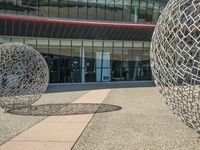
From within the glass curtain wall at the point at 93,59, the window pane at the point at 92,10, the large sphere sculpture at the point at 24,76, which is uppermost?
Result: the window pane at the point at 92,10

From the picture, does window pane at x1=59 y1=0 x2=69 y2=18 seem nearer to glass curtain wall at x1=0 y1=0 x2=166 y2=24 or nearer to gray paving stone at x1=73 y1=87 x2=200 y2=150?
glass curtain wall at x1=0 y1=0 x2=166 y2=24

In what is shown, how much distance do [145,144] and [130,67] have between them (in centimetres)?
2921

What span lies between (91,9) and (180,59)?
28957 millimetres

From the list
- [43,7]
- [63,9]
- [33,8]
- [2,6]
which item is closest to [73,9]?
[63,9]

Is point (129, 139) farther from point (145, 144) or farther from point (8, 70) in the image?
point (8, 70)

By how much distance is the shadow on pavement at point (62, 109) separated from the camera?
13.7m

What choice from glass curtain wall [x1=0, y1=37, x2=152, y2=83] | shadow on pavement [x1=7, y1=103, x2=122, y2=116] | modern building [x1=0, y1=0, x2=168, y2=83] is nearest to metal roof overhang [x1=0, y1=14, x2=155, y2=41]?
modern building [x1=0, y1=0, x2=168, y2=83]

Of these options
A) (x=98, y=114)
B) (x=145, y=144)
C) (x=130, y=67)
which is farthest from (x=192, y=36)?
(x=130, y=67)

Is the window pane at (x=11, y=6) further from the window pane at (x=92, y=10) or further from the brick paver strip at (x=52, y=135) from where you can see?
the brick paver strip at (x=52, y=135)

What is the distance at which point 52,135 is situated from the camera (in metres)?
9.82

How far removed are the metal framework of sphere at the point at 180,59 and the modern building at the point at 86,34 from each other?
2218cm

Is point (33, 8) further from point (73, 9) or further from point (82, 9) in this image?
point (82, 9)

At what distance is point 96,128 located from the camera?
1070cm


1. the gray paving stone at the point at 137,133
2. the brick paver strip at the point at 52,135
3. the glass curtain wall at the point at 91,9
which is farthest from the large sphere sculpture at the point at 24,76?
the glass curtain wall at the point at 91,9
